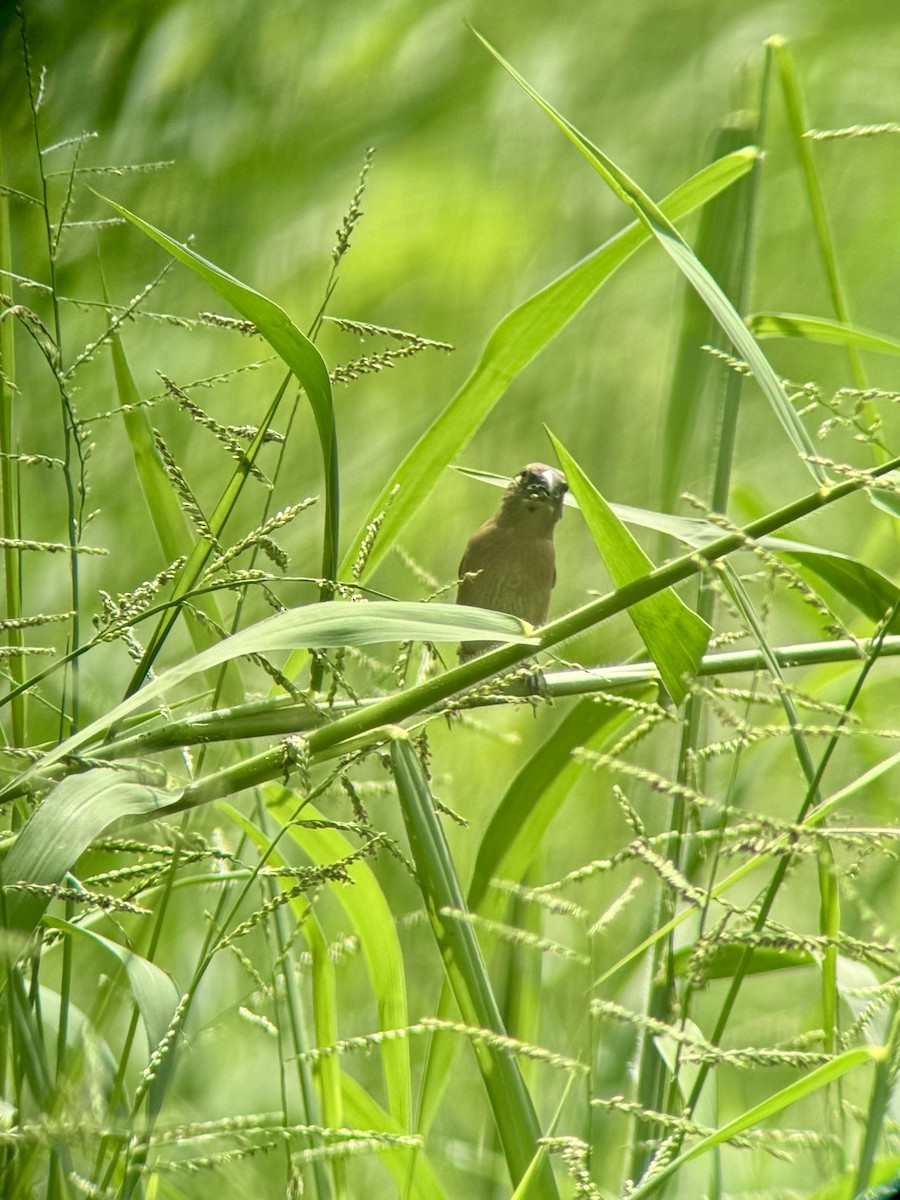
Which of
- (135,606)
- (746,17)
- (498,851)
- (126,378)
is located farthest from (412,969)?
(746,17)

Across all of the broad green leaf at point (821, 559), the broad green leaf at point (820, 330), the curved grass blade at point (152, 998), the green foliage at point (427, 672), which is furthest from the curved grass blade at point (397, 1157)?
the broad green leaf at point (820, 330)

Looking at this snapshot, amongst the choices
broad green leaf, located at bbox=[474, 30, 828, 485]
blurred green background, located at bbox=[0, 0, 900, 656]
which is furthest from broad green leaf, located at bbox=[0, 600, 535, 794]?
blurred green background, located at bbox=[0, 0, 900, 656]

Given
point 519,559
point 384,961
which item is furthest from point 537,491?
point 384,961

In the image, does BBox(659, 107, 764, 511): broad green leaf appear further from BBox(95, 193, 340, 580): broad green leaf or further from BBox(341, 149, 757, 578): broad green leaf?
BBox(95, 193, 340, 580): broad green leaf

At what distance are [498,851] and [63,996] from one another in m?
0.38

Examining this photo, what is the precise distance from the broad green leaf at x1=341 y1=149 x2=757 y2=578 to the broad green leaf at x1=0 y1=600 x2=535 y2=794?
0.59 ft

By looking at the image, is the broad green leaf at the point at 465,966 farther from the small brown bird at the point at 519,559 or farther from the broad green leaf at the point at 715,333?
the small brown bird at the point at 519,559

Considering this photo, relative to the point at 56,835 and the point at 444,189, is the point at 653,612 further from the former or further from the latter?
the point at 444,189

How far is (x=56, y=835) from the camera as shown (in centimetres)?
55

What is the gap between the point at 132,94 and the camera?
5.41ft

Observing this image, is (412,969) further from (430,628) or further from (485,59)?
(485,59)

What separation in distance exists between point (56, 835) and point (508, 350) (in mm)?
509

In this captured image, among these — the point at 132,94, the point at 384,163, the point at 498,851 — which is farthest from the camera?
the point at 384,163

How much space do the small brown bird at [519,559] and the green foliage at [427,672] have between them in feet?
0.39
